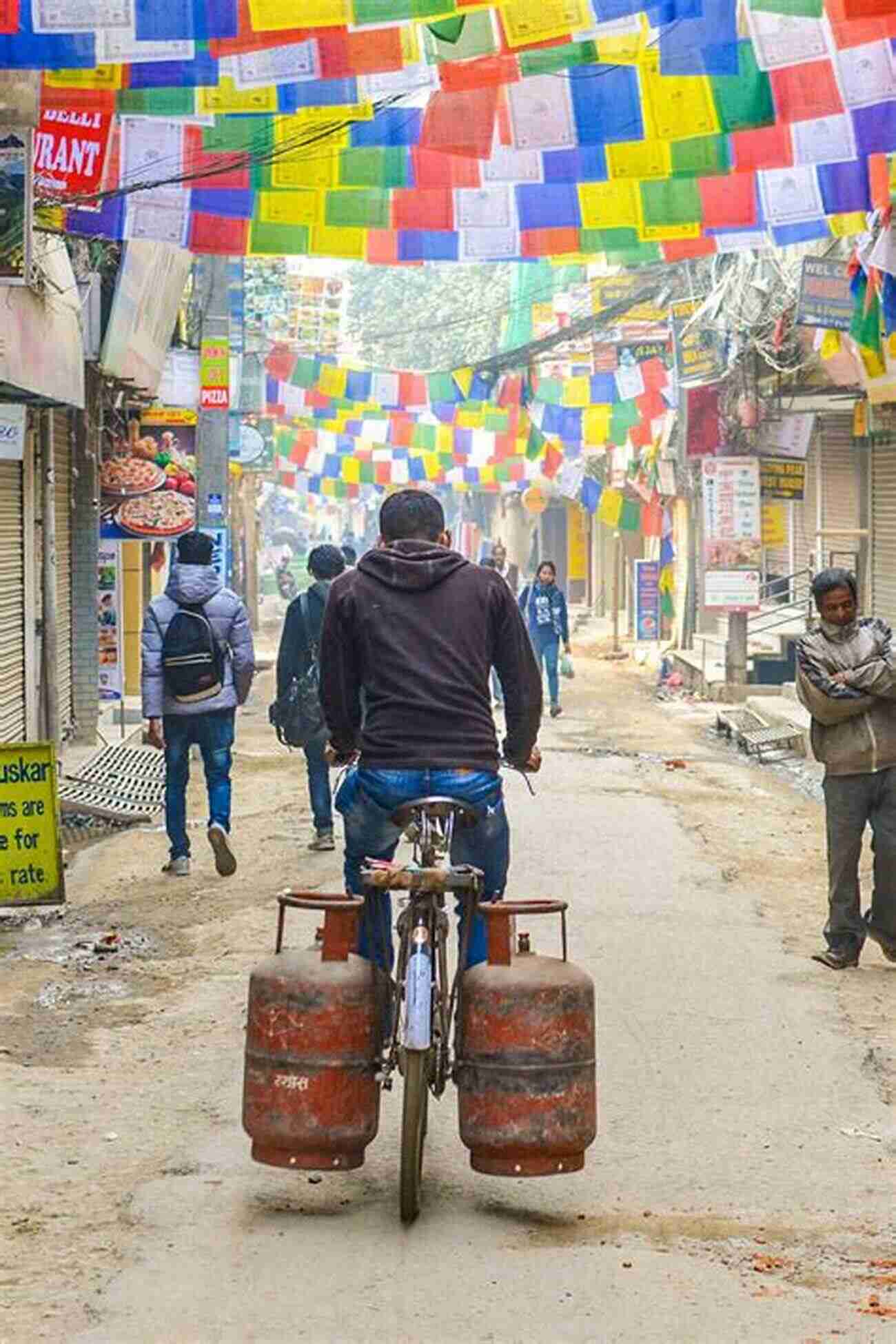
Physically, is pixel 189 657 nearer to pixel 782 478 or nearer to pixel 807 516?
pixel 782 478

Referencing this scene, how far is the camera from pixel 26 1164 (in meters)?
6.00

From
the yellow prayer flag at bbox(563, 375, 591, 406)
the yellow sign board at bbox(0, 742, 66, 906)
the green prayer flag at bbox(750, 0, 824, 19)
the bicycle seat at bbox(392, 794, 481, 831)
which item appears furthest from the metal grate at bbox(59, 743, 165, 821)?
the yellow prayer flag at bbox(563, 375, 591, 406)

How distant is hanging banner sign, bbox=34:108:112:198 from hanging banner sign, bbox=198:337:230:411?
7.93 m

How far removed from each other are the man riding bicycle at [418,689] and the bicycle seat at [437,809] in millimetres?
38

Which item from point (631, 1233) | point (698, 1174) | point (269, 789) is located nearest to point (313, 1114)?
point (631, 1233)

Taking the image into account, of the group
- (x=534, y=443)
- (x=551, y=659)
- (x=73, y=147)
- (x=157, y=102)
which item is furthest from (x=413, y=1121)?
(x=534, y=443)

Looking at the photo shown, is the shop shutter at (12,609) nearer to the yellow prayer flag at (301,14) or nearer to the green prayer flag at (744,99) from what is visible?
the green prayer flag at (744,99)

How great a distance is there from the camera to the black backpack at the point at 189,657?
11.1 m

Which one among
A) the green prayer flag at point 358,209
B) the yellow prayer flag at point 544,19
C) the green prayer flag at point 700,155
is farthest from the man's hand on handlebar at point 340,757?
the green prayer flag at point 358,209

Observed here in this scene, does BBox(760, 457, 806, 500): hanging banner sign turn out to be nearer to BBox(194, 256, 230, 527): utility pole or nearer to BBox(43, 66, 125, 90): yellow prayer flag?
BBox(194, 256, 230, 527): utility pole

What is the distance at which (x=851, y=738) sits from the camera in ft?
29.2

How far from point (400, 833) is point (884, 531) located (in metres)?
16.2

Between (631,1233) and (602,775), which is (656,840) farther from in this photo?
(631,1233)

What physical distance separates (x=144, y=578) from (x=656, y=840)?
14.4 m
